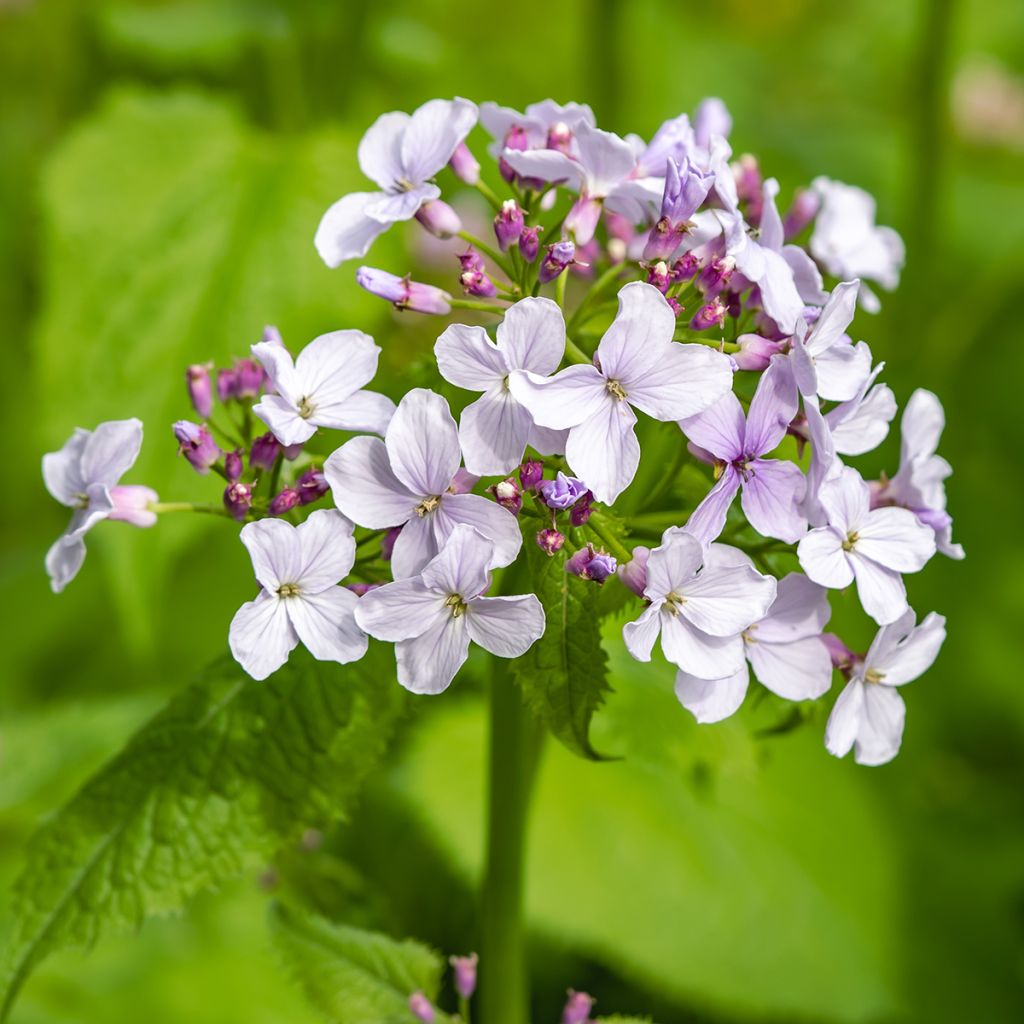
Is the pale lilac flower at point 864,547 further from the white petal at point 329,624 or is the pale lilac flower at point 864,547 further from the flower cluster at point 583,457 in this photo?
the white petal at point 329,624

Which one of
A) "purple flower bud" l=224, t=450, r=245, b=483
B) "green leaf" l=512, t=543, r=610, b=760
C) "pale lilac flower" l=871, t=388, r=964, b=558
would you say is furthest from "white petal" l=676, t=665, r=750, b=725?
"purple flower bud" l=224, t=450, r=245, b=483

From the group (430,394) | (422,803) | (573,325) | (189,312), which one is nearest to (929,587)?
(422,803)

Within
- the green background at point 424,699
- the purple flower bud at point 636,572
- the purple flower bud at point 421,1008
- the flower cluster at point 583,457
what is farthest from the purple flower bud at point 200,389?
the purple flower bud at point 421,1008

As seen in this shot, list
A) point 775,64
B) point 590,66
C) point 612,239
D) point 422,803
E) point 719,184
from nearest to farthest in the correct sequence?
point 719,184 < point 612,239 < point 422,803 < point 590,66 < point 775,64

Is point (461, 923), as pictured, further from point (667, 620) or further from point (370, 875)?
point (667, 620)

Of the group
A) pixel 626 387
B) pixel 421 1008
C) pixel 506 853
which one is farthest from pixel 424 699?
pixel 626 387

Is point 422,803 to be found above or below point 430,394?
below

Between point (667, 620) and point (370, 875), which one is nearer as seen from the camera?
point (667, 620)

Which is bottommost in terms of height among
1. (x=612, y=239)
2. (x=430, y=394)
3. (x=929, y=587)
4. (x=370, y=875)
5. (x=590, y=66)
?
(x=370, y=875)
